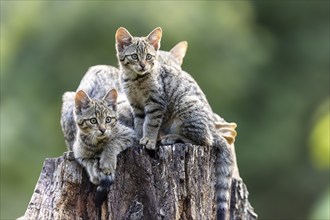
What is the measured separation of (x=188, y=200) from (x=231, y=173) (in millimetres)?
897

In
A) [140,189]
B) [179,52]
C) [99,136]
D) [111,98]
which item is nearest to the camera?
[140,189]

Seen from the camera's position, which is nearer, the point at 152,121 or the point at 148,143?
the point at 148,143

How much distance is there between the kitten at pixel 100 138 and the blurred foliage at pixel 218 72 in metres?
6.77

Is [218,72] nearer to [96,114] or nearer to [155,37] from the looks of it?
[155,37]

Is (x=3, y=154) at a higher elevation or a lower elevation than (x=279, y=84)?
lower

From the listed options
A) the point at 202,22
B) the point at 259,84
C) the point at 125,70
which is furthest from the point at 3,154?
the point at 125,70

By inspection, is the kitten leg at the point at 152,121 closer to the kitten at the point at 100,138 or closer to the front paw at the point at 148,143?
the front paw at the point at 148,143

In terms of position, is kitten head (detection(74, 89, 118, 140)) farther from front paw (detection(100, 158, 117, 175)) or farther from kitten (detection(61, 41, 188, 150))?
kitten (detection(61, 41, 188, 150))

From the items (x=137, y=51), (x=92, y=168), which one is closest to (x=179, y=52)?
(x=137, y=51)

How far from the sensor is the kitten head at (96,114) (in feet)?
37.7

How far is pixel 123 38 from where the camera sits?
12.2 meters

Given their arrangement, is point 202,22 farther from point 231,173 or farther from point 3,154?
point 231,173

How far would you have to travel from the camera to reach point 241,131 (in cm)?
2292

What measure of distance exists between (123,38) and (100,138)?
1.37 metres
